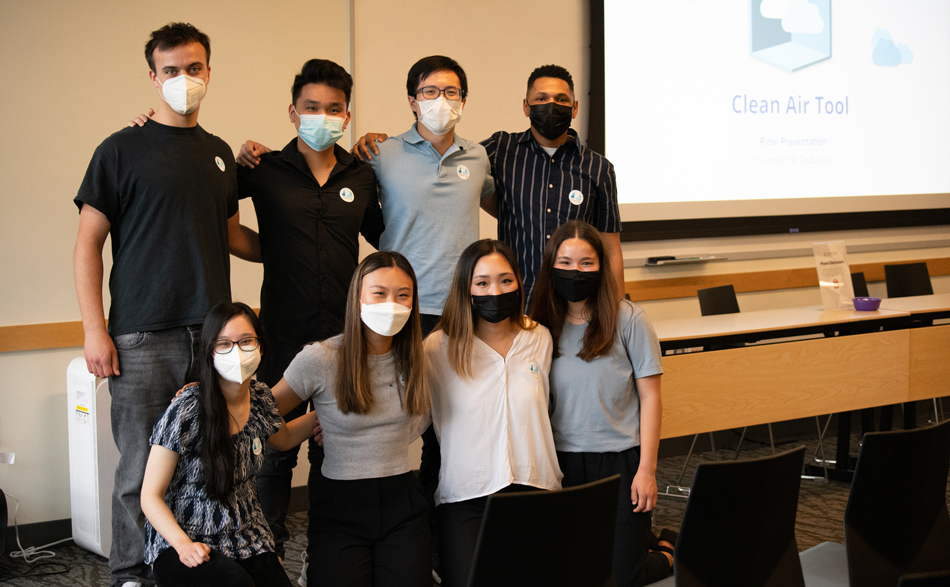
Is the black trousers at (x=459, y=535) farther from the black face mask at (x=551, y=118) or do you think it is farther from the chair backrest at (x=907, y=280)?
the chair backrest at (x=907, y=280)

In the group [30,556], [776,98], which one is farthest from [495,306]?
[776,98]

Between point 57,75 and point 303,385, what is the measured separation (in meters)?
1.98

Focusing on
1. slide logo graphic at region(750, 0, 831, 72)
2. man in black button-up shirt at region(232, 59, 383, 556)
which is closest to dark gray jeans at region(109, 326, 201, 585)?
man in black button-up shirt at region(232, 59, 383, 556)

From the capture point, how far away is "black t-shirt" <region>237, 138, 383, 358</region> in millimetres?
2469

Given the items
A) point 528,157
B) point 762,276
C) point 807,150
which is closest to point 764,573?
point 528,157

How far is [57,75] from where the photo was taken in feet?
10.5

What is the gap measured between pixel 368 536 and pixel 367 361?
486mm

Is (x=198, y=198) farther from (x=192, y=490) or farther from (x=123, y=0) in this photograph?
(x=123, y=0)

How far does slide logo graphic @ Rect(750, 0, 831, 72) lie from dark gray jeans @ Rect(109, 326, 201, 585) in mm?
4085

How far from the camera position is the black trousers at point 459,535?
7.14 ft

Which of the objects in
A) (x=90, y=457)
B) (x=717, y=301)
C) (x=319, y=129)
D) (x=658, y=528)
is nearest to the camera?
(x=319, y=129)

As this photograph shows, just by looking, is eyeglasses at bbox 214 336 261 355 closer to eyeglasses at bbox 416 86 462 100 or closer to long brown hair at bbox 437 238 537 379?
long brown hair at bbox 437 238 537 379

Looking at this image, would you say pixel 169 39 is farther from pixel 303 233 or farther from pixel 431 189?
pixel 431 189

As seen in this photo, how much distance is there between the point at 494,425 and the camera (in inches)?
87.9
